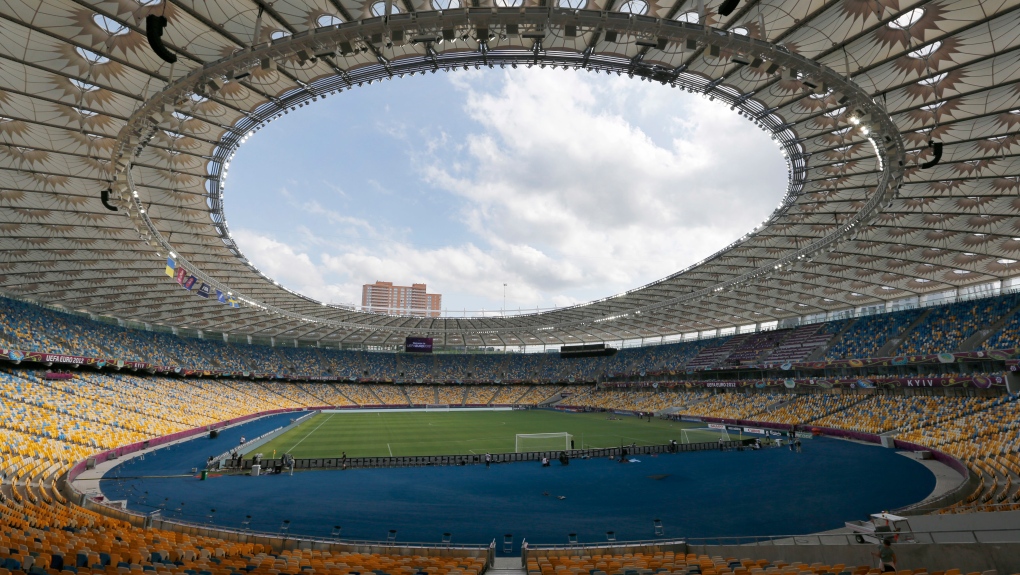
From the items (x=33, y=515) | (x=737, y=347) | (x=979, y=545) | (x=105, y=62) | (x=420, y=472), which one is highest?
(x=105, y=62)

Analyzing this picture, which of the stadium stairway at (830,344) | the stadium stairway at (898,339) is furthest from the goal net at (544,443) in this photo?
the stadium stairway at (898,339)

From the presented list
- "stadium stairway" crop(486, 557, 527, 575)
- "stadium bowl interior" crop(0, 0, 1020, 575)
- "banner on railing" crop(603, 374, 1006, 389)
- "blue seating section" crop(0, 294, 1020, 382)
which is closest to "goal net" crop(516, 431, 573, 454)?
"stadium bowl interior" crop(0, 0, 1020, 575)

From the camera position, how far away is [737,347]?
71438 mm

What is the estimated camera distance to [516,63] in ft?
59.7

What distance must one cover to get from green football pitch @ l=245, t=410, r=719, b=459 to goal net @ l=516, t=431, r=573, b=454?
4.7 inches

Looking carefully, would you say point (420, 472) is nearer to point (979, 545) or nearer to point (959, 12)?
point (979, 545)

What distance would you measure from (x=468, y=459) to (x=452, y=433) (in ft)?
52.7

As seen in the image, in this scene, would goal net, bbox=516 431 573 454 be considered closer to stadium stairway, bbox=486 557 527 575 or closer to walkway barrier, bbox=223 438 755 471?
walkway barrier, bbox=223 438 755 471

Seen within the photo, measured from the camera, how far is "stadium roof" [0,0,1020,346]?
48.7 ft

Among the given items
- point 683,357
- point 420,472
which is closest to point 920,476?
point 420,472

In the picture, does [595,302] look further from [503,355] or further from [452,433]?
[503,355]

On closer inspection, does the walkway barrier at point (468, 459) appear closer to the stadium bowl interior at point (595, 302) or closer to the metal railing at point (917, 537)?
the stadium bowl interior at point (595, 302)

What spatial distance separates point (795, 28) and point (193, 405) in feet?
191

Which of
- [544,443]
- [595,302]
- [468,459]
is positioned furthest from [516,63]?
[595,302]
